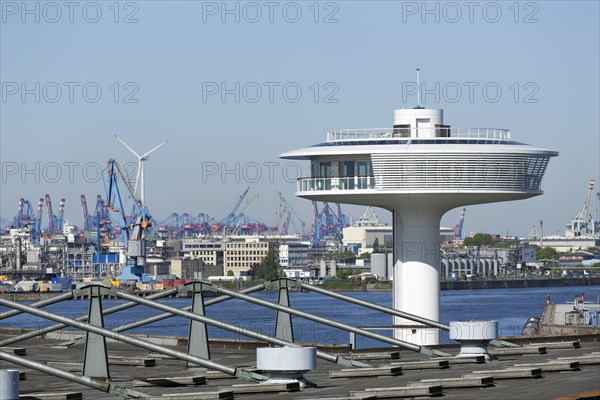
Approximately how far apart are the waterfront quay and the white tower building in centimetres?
948

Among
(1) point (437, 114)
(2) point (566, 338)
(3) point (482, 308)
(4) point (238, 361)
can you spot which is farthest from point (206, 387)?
(3) point (482, 308)

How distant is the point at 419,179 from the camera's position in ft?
168

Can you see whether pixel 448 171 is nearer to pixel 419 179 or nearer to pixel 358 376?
pixel 419 179

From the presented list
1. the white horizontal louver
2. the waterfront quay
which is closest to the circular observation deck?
the white horizontal louver

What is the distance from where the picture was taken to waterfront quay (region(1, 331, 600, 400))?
2739 centimetres

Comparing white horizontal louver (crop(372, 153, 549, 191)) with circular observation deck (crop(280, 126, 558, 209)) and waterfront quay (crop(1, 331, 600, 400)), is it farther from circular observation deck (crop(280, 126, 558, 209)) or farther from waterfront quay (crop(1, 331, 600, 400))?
waterfront quay (crop(1, 331, 600, 400))

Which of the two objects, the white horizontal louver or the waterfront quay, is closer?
the waterfront quay

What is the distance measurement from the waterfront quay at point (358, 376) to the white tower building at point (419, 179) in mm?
9478

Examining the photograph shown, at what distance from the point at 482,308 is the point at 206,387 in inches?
5632

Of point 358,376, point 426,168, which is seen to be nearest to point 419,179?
point 426,168

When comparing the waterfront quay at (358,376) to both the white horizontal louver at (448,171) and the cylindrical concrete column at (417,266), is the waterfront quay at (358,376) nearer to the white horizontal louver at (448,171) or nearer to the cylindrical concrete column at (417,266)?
the white horizontal louver at (448,171)

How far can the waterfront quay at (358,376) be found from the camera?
27.4 metres

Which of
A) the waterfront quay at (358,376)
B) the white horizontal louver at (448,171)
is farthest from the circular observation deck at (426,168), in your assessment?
the waterfront quay at (358,376)

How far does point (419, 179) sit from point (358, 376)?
19.8 metres
